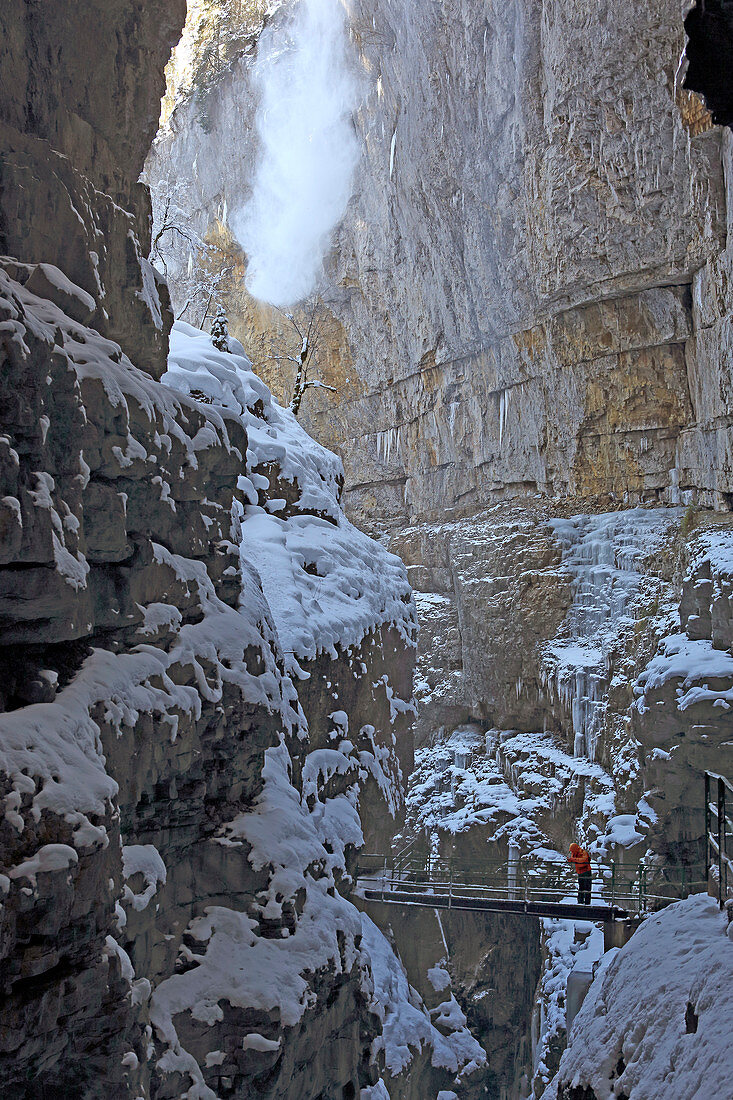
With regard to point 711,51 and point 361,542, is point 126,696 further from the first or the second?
point 361,542

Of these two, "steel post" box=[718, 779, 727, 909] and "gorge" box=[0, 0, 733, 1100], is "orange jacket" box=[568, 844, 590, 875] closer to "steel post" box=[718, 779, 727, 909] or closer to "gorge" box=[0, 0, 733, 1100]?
"gorge" box=[0, 0, 733, 1100]

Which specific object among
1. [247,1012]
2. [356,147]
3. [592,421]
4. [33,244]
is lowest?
[247,1012]

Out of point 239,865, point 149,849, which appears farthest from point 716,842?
point 149,849

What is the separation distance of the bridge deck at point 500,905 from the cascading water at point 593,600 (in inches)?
312

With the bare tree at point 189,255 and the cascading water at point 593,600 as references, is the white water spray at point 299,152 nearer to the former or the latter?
the bare tree at point 189,255

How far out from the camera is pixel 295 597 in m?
10.3

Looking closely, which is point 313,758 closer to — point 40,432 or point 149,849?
point 149,849

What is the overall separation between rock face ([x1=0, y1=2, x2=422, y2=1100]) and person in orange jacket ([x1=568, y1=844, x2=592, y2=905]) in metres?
5.27

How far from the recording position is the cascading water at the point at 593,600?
2006cm

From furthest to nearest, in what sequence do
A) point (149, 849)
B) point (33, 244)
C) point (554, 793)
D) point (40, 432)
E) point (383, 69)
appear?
point (383, 69), point (554, 793), point (149, 849), point (33, 244), point (40, 432)

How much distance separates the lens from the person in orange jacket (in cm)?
1258

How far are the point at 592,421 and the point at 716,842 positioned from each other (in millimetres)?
16623

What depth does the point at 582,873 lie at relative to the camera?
13.1 meters

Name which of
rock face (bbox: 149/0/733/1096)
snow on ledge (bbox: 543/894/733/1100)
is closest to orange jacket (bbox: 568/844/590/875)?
rock face (bbox: 149/0/733/1096)
